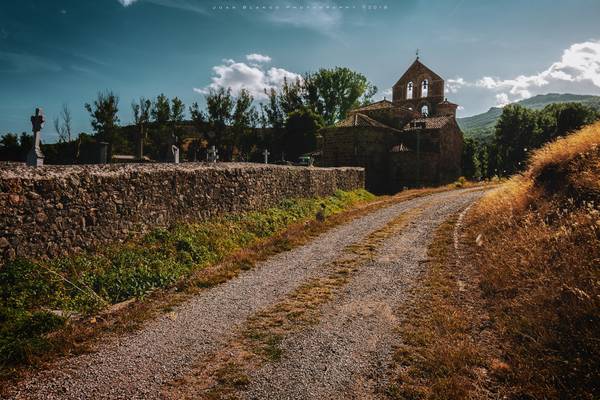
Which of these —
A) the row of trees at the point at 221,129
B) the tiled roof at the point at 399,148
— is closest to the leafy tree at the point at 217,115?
the row of trees at the point at 221,129

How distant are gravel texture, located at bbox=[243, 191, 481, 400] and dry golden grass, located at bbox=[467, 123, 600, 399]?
145cm

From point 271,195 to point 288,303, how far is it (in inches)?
346

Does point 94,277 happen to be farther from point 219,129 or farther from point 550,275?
point 219,129

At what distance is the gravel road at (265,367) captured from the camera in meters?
3.71

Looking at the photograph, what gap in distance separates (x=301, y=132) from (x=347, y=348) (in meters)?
47.7

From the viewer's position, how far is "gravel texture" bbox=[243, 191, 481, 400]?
3.71m

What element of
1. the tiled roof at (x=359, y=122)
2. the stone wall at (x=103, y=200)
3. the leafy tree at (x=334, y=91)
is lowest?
the stone wall at (x=103, y=200)

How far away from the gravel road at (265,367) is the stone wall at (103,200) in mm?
3092

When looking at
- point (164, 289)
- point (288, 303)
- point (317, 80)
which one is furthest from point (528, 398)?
point (317, 80)

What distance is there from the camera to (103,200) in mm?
7812

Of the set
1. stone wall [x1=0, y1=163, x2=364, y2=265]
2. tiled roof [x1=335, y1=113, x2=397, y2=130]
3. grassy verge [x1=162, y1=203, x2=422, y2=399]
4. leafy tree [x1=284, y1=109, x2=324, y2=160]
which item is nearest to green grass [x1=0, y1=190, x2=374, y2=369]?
stone wall [x1=0, y1=163, x2=364, y2=265]

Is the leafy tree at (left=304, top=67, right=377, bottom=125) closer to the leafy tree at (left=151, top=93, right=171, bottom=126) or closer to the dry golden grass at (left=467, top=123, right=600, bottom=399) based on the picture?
the leafy tree at (left=151, top=93, right=171, bottom=126)

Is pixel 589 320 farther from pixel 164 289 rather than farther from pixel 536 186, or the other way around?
pixel 536 186

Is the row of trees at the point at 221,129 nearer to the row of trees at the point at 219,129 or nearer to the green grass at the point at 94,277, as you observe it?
the row of trees at the point at 219,129
